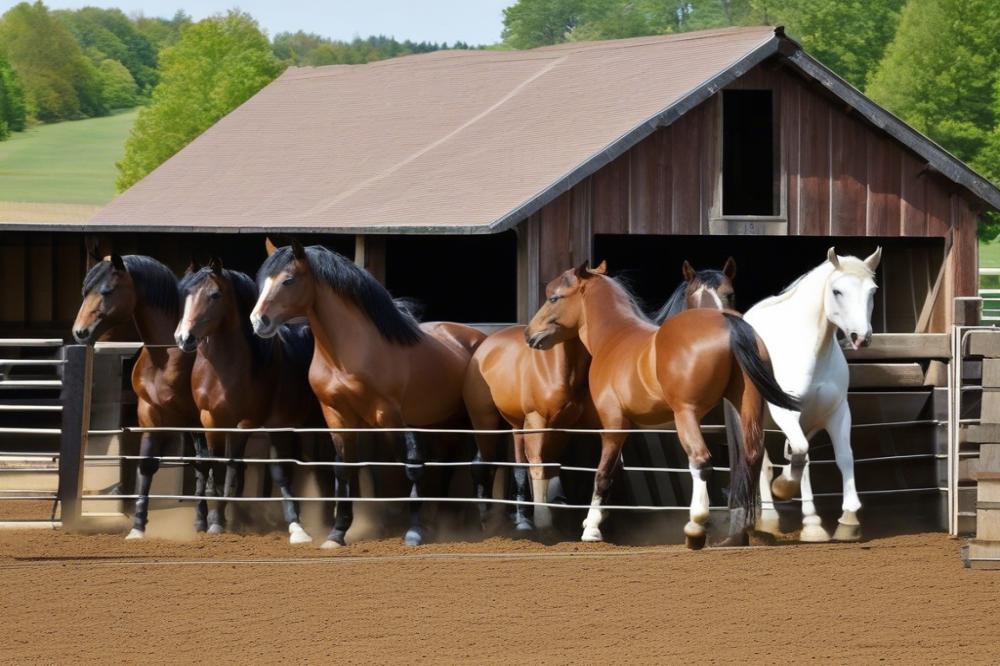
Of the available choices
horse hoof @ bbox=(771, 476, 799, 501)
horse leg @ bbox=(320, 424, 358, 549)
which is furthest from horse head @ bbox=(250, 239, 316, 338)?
horse hoof @ bbox=(771, 476, 799, 501)

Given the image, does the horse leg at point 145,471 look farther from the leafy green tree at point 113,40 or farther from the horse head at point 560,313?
the leafy green tree at point 113,40

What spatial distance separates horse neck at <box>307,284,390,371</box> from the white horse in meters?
2.71

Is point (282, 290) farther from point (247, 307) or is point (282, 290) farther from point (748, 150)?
point (748, 150)

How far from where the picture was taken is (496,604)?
8320 millimetres

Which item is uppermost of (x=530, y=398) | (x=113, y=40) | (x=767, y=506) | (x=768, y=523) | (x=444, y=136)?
(x=113, y=40)

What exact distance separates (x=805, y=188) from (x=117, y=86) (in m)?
103

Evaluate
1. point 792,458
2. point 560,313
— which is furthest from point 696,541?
point 560,313

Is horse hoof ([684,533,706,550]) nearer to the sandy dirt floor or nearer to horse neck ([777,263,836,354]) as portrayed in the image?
the sandy dirt floor

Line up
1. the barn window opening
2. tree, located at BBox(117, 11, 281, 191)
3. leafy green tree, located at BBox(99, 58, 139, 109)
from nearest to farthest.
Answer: the barn window opening → tree, located at BBox(117, 11, 281, 191) → leafy green tree, located at BBox(99, 58, 139, 109)

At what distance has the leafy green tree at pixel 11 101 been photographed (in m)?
96.2

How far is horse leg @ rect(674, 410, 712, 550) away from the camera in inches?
382

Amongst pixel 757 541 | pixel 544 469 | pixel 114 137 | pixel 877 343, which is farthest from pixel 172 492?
pixel 114 137

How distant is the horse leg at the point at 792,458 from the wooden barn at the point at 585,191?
1472 mm

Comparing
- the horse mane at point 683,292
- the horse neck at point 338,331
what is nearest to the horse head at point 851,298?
the horse mane at point 683,292
